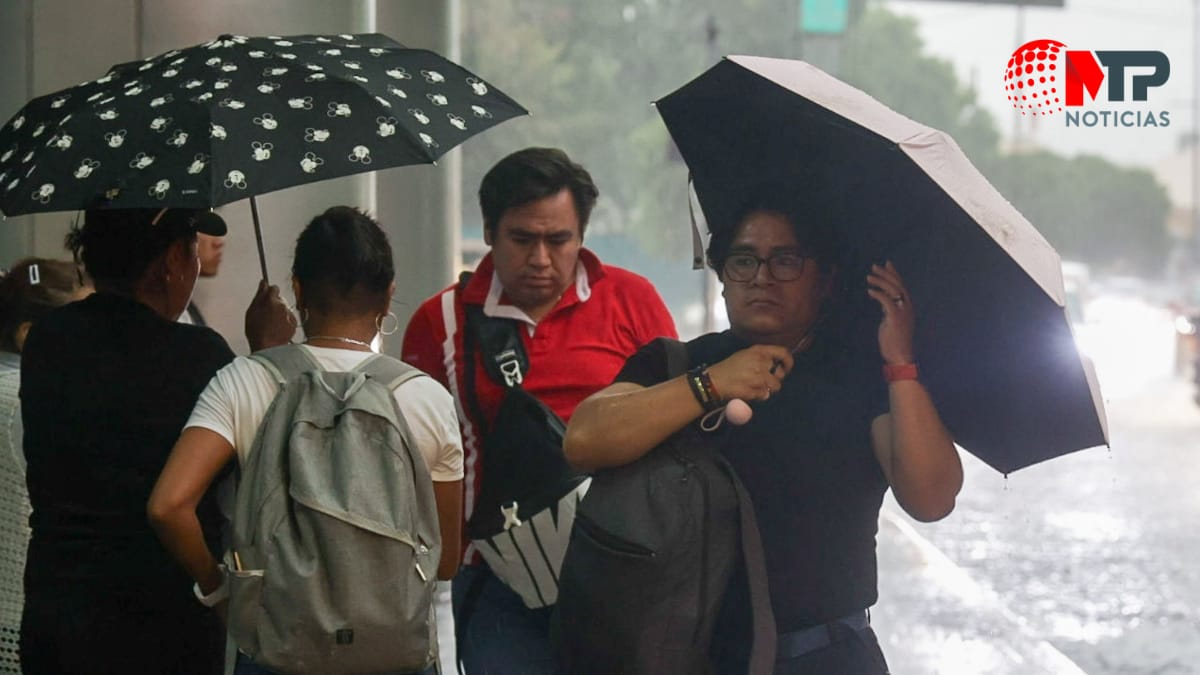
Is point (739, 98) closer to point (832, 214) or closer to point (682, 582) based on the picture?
point (832, 214)

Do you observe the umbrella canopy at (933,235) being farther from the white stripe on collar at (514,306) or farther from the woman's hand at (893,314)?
the white stripe on collar at (514,306)

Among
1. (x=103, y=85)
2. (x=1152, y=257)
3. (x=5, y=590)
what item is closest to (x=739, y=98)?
(x=103, y=85)

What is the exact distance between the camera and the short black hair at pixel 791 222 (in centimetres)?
302

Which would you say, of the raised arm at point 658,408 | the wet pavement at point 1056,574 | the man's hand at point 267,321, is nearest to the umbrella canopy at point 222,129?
the man's hand at point 267,321

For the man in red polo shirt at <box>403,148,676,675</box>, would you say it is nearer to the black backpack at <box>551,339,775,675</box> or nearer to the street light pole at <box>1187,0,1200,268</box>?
the black backpack at <box>551,339,775,675</box>

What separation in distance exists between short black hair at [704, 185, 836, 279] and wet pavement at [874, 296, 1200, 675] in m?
4.58

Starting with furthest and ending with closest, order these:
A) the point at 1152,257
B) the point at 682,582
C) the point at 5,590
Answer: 1. the point at 1152,257
2. the point at 5,590
3. the point at 682,582

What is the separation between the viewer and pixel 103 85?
142 inches

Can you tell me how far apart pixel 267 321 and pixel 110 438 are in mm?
471


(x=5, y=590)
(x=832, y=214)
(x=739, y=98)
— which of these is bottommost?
(x=5, y=590)

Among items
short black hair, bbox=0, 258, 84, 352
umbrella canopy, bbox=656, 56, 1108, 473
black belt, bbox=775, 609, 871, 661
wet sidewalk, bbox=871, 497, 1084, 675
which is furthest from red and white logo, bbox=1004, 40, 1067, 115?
black belt, bbox=775, 609, 871, 661

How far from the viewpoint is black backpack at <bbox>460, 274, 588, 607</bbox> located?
3.73 meters

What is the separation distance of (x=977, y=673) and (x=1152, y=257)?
2857 inches

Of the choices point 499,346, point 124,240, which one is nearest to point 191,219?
point 124,240
